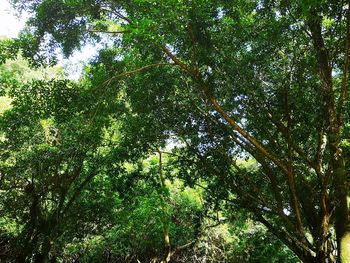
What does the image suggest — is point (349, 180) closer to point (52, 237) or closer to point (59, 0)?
point (59, 0)

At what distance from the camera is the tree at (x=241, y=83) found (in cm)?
634

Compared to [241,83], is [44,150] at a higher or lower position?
lower

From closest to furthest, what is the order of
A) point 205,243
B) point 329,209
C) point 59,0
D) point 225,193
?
point 59,0, point 329,209, point 225,193, point 205,243

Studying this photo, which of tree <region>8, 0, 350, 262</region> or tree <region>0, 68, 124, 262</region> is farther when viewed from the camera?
tree <region>0, 68, 124, 262</region>

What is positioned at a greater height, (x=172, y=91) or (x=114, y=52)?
(x=114, y=52)

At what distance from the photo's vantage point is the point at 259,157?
7824 millimetres

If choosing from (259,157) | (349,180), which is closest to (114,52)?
(259,157)

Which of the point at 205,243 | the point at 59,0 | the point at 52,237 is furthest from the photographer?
the point at 205,243

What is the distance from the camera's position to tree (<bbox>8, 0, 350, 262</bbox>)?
6336 mm

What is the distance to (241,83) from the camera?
23.1ft

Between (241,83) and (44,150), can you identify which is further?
(44,150)

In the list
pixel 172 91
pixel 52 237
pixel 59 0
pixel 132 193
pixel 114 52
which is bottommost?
pixel 52 237

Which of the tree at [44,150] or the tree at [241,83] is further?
the tree at [44,150]

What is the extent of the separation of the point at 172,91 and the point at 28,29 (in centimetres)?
327
